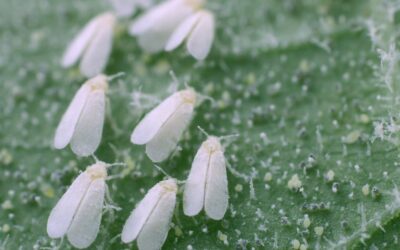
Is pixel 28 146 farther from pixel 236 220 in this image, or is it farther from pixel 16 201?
pixel 236 220

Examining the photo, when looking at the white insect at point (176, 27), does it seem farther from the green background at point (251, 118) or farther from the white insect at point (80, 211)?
the white insect at point (80, 211)

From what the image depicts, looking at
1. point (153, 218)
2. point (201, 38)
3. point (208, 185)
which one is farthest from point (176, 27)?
point (153, 218)

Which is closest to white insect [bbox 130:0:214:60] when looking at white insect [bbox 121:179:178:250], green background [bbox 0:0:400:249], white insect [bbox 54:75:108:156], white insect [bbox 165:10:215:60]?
white insect [bbox 165:10:215:60]

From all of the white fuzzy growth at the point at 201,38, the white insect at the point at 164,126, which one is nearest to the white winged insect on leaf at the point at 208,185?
the white insect at the point at 164,126

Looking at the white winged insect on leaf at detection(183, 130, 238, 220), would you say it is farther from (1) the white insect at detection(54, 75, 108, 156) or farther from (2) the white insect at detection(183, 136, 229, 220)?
(1) the white insect at detection(54, 75, 108, 156)

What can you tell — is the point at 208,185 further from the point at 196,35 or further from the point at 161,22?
the point at 161,22

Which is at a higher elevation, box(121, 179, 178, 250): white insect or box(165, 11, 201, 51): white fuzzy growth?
box(165, 11, 201, 51): white fuzzy growth

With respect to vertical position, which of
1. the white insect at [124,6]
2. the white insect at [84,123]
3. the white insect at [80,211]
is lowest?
the white insect at [80,211]
